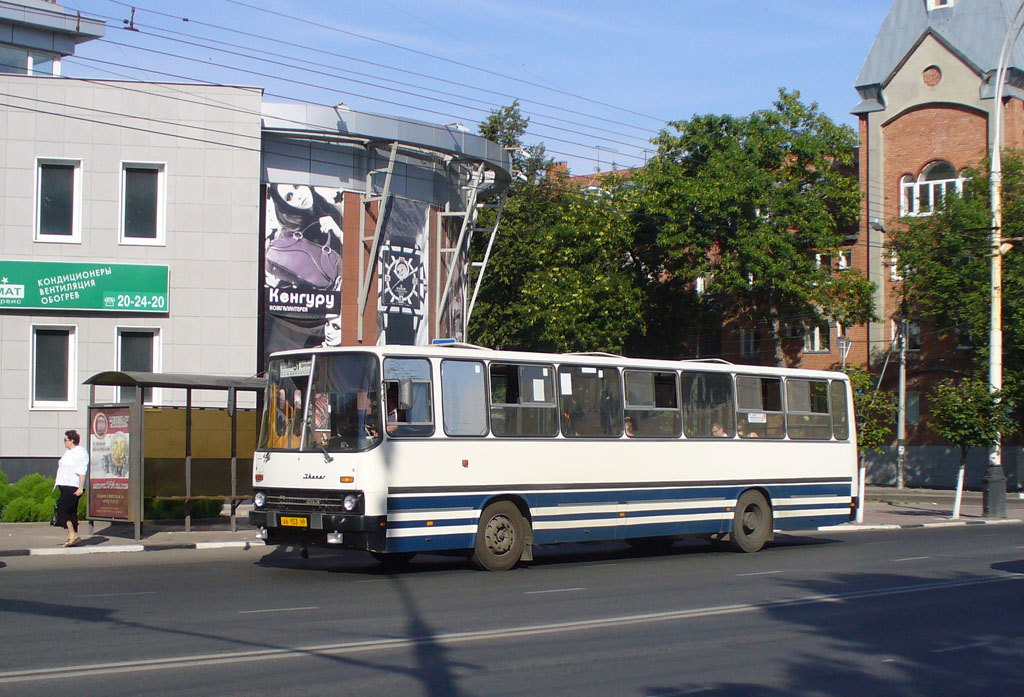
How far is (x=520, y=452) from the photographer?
15.5 meters

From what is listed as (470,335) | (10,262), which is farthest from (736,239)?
(10,262)

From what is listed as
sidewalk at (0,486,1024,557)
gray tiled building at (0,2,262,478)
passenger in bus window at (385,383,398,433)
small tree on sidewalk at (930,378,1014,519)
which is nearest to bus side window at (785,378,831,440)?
sidewalk at (0,486,1024,557)

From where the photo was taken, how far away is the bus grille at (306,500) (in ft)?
45.4

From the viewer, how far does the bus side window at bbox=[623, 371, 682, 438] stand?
17156 millimetres

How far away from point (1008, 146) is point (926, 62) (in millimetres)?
5954

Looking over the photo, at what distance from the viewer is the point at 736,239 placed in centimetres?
4681

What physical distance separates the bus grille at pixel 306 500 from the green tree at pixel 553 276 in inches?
1196

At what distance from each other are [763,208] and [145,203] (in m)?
28.5

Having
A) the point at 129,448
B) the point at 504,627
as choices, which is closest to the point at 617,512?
the point at 504,627

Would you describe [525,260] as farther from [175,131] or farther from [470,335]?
[175,131]

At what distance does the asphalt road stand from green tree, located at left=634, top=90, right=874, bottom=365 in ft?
100

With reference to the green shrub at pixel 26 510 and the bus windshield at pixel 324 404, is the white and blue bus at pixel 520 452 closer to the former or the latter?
the bus windshield at pixel 324 404

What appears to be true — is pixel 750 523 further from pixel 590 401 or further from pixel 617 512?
pixel 590 401

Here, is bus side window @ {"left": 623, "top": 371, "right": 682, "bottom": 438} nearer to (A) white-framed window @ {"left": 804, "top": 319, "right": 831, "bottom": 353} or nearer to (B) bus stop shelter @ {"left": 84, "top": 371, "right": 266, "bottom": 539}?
(B) bus stop shelter @ {"left": 84, "top": 371, "right": 266, "bottom": 539}
